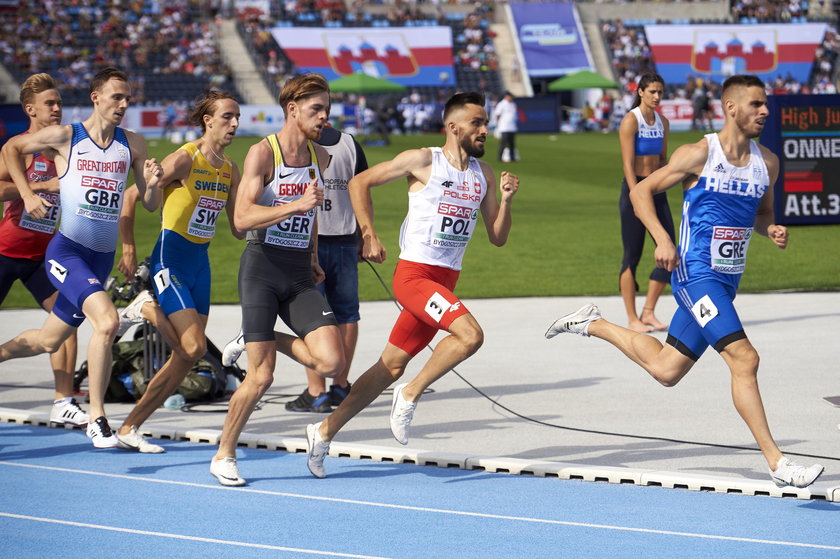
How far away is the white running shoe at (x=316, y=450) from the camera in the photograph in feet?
23.0

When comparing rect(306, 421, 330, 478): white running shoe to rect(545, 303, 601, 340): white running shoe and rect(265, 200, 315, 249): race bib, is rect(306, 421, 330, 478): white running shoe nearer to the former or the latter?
rect(265, 200, 315, 249): race bib

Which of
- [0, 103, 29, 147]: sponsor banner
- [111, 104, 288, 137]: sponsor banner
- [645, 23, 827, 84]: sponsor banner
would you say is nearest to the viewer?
[0, 103, 29, 147]: sponsor banner

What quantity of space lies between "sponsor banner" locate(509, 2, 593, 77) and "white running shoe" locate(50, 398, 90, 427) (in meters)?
56.7

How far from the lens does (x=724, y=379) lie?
9898mm

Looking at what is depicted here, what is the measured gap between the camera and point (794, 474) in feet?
19.9

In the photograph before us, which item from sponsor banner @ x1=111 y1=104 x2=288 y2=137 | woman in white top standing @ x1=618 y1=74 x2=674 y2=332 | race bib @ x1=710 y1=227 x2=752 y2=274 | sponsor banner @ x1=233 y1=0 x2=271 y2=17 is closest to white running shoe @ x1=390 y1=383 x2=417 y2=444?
race bib @ x1=710 y1=227 x2=752 y2=274

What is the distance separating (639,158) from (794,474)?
5790 mm

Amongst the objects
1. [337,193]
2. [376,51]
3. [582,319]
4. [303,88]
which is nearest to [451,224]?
[303,88]

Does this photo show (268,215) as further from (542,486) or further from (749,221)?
(749,221)

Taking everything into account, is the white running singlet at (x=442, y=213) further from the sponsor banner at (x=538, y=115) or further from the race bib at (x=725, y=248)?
the sponsor banner at (x=538, y=115)

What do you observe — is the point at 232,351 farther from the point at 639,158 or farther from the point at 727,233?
the point at 639,158

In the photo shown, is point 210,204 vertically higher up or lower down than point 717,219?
higher up

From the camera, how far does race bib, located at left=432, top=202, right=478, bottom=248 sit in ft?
23.0

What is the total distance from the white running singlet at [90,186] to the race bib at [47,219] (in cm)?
70
